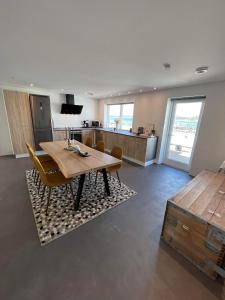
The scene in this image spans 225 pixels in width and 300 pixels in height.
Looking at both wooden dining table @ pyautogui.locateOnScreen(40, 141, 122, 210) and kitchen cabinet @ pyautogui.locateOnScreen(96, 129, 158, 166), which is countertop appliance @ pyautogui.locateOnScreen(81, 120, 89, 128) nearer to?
kitchen cabinet @ pyautogui.locateOnScreen(96, 129, 158, 166)

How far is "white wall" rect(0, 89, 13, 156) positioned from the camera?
4.36 meters

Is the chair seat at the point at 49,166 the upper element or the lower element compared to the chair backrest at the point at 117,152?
lower

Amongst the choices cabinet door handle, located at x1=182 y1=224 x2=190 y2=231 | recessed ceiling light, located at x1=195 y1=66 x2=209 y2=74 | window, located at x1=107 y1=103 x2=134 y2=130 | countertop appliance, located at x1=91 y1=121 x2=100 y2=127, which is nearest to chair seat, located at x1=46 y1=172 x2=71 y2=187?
cabinet door handle, located at x1=182 y1=224 x2=190 y2=231

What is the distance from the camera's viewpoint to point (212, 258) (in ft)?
4.43

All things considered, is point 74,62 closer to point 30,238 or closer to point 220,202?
point 30,238

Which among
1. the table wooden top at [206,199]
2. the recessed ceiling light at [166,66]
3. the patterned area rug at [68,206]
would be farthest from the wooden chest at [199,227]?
the recessed ceiling light at [166,66]

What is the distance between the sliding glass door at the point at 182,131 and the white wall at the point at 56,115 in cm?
397

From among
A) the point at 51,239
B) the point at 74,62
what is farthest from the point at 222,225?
the point at 74,62

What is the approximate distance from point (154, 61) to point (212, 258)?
265 cm

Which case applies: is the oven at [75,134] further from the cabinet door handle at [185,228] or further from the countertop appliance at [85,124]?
the cabinet door handle at [185,228]

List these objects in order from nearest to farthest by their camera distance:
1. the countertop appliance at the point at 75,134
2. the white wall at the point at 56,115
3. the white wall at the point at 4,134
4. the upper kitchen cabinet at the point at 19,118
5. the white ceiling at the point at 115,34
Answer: the white ceiling at the point at 115,34 → the upper kitchen cabinet at the point at 19,118 → the white wall at the point at 4,134 → the white wall at the point at 56,115 → the countertop appliance at the point at 75,134

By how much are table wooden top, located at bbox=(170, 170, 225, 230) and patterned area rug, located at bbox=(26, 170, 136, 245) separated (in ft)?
3.75

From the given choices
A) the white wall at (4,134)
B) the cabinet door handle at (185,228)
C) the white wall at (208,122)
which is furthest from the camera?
Result: the white wall at (4,134)

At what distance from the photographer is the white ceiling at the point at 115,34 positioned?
3.59 ft
